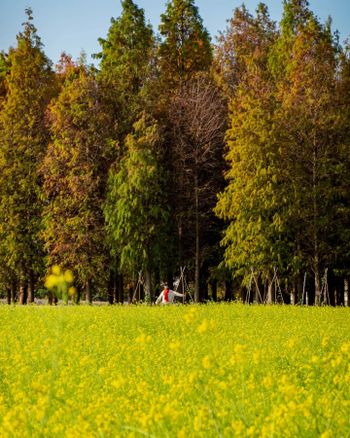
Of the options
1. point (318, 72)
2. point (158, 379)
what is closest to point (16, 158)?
point (318, 72)

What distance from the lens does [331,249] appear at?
107 feet

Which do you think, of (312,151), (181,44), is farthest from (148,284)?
(181,44)

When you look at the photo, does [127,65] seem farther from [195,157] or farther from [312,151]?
[312,151]

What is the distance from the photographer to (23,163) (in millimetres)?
37625

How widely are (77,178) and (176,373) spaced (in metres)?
24.4

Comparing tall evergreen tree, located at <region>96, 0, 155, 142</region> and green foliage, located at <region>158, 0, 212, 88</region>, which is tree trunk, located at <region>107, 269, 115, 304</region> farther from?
green foliage, located at <region>158, 0, 212, 88</region>

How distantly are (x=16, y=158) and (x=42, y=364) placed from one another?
1008 inches

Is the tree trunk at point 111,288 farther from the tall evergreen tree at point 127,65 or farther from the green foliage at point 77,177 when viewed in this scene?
the tall evergreen tree at point 127,65

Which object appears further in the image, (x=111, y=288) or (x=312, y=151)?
(x=111, y=288)

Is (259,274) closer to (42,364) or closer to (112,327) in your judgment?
(112,327)

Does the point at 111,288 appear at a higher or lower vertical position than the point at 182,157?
lower

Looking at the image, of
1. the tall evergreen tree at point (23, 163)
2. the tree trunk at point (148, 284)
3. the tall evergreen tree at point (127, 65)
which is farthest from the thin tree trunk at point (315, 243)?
the tall evergreen tree at point (23, 163)

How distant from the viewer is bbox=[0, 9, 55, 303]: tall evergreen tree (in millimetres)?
37094

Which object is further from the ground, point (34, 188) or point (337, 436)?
point (34, 188)
